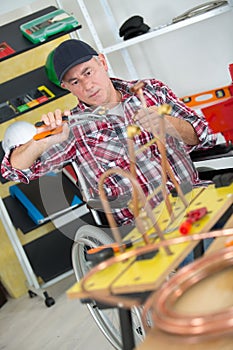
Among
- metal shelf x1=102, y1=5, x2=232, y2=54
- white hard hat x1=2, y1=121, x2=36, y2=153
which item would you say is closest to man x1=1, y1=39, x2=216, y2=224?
white hard hat x1=2, y1=121, x2=36, y2=153

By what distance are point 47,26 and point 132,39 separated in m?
0.45

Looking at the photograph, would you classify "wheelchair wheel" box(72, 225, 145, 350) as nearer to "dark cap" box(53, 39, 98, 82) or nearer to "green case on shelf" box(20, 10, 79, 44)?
"dark cap" box(53, 39, 98, 82)

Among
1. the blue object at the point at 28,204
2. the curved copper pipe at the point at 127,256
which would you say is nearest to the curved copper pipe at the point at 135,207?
the curved copper pipe at the point at 127,256

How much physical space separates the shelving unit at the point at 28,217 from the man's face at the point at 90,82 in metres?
1.26

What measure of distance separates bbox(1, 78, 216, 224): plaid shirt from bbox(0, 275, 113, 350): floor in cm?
83

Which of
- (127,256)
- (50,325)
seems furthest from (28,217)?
(127,256)

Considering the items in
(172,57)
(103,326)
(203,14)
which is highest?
(203,14)

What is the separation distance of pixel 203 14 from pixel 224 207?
1949 millimetres

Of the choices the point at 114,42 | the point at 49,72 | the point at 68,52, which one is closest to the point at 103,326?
the point at 68,52

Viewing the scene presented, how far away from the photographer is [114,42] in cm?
382

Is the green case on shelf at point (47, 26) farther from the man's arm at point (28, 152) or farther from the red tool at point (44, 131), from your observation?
the red tool at point (44, 131)

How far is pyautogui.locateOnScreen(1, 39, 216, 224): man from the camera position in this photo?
2143 mm

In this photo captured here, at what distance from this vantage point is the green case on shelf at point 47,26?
3367 millimetres

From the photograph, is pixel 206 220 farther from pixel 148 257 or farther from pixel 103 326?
pixel 103 326
